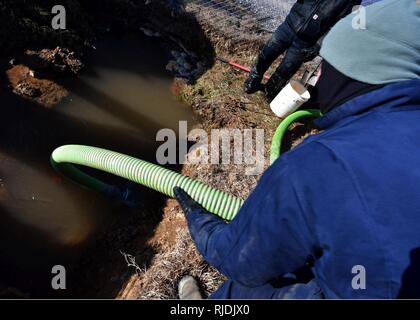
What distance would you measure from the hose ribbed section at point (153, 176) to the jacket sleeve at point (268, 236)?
1.05 metres

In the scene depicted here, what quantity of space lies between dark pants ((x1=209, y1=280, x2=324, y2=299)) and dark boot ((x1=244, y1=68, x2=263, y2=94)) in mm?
3044

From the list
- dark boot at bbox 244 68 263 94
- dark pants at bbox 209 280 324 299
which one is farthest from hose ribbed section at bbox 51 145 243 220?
dark boot at bbox 244 68 263 94

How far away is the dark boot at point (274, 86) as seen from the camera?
179 inches

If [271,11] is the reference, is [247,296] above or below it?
below

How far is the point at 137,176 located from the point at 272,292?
1561 millimetres

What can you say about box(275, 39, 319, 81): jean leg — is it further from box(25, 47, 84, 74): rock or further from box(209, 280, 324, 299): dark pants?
box(209, 280, 324, 299): dark pants

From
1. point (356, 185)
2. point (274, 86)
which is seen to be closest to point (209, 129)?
point (274, 86)

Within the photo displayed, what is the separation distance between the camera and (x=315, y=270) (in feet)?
4.66

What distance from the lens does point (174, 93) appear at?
16.0ft

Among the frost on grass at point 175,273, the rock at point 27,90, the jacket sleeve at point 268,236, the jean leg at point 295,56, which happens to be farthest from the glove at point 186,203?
the rock at point 27,90

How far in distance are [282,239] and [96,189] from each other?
9.25 feet

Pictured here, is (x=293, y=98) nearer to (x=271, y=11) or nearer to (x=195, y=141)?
(x=195, y=141)
